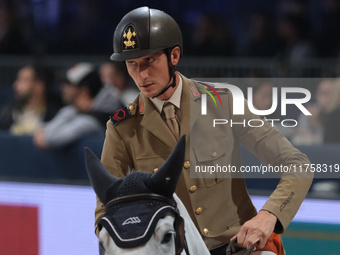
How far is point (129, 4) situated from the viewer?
29.1 ft

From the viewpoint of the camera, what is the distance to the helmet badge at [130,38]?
262cm

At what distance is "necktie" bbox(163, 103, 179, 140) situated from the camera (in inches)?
110

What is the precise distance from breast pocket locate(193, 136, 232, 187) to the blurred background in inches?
53.3

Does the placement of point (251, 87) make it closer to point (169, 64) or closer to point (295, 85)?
point (295, 85)

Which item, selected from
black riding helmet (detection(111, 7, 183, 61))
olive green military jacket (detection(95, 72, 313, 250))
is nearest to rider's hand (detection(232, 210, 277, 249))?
olive green military jacket (detection(95, 72, 313, 250))

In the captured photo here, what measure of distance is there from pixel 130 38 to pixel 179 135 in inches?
17.0

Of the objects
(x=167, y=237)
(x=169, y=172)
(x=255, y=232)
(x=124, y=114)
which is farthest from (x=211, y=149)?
(x=167, y=237)

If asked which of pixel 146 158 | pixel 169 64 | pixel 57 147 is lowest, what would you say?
pixel 57 147

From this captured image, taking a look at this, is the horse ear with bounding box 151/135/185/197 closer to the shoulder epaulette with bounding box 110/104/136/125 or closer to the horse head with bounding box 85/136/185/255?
the horse head with bounding box 85/136/185/255

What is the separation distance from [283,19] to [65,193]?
12.3ft

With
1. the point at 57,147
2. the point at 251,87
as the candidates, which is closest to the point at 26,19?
the point at 57,147

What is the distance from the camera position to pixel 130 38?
104 inches

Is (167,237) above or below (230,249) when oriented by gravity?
above

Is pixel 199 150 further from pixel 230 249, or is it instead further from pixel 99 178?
pixel 99 178
